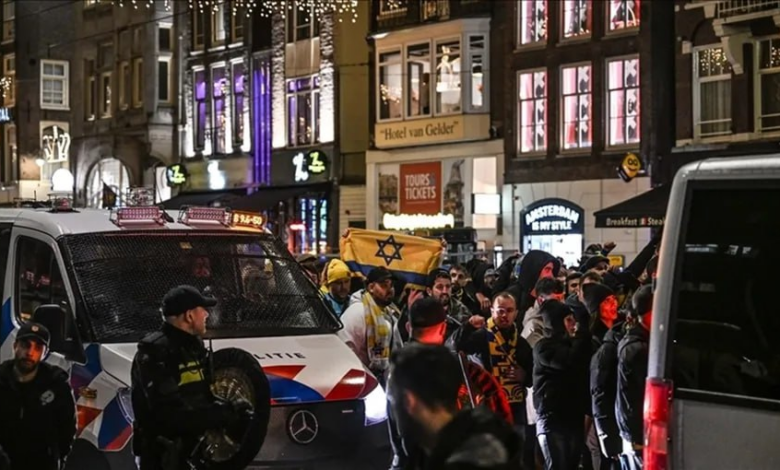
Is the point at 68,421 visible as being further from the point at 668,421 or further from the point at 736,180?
the point at 736,180

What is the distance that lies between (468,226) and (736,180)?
28.2 m

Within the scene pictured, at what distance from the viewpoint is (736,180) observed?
19.5ft

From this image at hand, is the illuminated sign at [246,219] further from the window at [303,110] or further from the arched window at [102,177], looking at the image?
the arched window at [102,177]

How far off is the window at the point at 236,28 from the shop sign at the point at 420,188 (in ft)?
29.8

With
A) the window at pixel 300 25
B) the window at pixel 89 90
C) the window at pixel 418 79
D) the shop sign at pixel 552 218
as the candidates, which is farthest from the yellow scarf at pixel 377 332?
the window at pixel 89 90

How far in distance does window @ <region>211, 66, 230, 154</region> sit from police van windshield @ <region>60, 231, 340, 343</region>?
33.8 meters

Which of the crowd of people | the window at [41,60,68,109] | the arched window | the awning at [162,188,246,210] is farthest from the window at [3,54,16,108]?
the crowd of people

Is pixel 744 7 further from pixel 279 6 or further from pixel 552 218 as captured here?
pixel 279 6

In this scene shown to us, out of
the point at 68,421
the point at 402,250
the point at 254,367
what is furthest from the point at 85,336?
the point at 402,250

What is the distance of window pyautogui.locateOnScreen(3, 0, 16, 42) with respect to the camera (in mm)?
52597

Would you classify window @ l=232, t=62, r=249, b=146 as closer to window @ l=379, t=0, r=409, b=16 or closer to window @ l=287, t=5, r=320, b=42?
window @ l=287, t=5, r=320, b=42

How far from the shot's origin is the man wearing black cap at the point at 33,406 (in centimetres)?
793

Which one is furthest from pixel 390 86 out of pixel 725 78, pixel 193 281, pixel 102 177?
pixel 193 281

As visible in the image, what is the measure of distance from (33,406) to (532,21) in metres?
26.7
